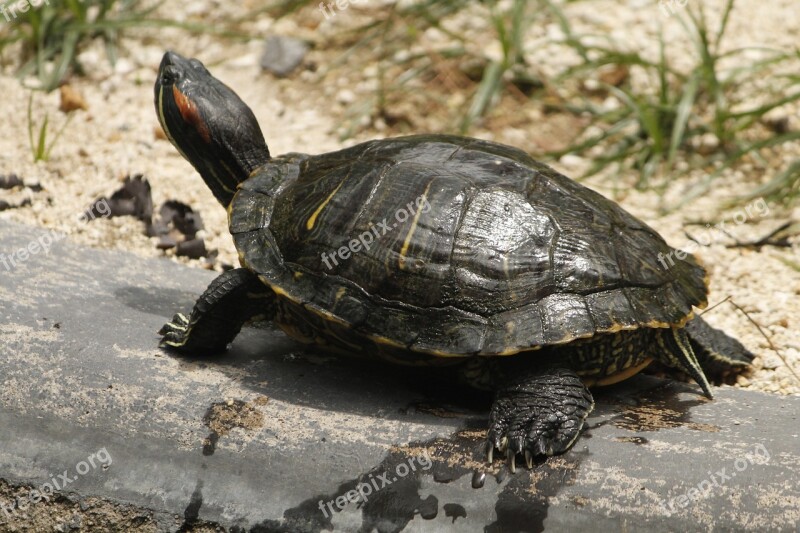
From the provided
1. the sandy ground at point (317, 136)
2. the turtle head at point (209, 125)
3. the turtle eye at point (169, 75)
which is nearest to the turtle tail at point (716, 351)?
the sandy ground at point (317, 136)

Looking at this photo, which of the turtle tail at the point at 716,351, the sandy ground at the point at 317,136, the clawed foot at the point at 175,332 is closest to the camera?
the clawed foot at the point at 175,332

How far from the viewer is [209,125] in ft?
14.6

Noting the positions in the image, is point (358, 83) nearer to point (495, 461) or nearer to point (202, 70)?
point (202, 70)

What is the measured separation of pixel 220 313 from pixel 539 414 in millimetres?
1529

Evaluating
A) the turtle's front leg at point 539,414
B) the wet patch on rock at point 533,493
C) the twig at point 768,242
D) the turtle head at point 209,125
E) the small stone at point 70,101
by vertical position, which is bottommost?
the wet patch on rock at point 533,493

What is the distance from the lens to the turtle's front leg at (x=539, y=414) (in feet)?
10.7

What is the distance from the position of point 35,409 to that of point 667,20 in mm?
6771

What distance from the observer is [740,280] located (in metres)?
5.35

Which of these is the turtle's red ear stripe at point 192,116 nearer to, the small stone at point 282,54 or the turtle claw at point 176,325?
the turtle claw at point 176,325

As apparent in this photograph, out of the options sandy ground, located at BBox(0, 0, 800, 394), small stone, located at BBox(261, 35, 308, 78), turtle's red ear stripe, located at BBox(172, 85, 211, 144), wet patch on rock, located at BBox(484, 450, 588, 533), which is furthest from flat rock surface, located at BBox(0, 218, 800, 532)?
small stone, located at BBox(261, 35, 308, 78)

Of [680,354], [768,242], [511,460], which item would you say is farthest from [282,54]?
[511,460]

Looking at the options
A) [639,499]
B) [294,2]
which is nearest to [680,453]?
[639,499]

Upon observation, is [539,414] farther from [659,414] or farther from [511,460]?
[659,414]

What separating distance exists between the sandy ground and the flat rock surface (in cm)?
128
